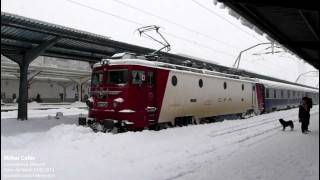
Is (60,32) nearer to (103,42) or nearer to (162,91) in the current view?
(103,42)

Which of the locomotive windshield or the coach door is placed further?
the coach door

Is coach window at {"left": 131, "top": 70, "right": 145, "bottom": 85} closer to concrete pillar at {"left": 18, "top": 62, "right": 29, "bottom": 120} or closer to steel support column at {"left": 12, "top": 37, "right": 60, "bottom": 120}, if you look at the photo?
steel support column at {"left": 12, "top": 37, "right": 60, "bottom": 120}

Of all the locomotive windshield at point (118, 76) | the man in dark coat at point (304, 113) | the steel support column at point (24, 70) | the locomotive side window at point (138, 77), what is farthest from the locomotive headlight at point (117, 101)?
the man in dark coat at point (304, 113)

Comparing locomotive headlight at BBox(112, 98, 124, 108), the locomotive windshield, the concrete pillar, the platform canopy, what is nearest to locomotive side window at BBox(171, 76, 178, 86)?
the locomotive windshield

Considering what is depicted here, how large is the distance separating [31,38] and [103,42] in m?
3.15

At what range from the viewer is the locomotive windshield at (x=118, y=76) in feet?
45.5

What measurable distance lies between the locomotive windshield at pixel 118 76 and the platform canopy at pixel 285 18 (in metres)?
5.08

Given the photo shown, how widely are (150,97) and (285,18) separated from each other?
5.77 meters

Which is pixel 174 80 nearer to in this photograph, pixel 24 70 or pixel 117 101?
pixel 117 101

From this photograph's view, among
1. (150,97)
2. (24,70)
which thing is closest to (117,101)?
(150,97)

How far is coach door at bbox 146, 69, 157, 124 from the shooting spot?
1428 cm

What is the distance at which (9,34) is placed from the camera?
15.7m

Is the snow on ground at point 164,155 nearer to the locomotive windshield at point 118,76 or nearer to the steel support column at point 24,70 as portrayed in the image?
the locomotive windshield at point 118,76

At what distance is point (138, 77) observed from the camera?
1405 cm
